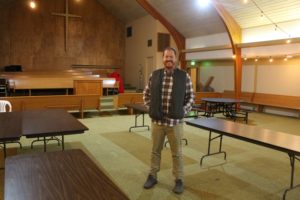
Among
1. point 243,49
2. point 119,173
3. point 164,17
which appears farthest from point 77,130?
point 164,17

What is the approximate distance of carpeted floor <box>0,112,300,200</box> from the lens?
9.75 ft

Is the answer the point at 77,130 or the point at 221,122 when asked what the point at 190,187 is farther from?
the point at 77,130

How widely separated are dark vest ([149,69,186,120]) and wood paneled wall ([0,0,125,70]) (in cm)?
1091

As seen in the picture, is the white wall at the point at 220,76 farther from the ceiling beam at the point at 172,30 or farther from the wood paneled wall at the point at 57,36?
the wood paneled wall at the point at 57,36

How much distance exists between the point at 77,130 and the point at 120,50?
37.8 ft

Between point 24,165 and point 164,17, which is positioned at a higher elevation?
point 164,17

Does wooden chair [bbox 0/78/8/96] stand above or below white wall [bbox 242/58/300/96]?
below

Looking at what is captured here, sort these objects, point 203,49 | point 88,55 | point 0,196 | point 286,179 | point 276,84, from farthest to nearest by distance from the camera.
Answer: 1. point 88,55
2. point 203,49
3. point 276,84
4. point 286,179
5. point 0,196

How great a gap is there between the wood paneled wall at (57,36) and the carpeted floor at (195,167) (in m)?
7.79

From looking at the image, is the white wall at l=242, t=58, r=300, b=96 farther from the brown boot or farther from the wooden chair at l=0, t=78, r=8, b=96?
the wooden chair at l=0, t=78, r=8, b=96

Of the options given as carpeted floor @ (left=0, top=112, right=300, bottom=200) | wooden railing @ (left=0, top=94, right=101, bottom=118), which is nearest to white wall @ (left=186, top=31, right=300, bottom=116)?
carpeted floor @ (left=0, top=112, right=300, bottom=200)

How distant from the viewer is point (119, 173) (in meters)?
3.48

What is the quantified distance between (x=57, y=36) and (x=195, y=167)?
427 inches

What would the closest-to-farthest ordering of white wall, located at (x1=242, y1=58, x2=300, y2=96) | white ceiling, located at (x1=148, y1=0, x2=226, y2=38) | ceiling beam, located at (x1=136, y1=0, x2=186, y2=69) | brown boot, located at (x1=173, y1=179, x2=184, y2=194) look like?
brown boot, located at (x1=173, y1=179, x2=184, y2=194)
white wall, located at (x1=242, y1=58, x2=300, y2=96)
white ceiling, located at (x1=148, y1=0, x2=226, y2=38)
ceiling beam, located at (x1=136, y1=0, x2=186, y2=69)
